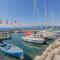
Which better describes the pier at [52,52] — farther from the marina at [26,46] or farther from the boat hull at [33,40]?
the boat hull at [33,40]

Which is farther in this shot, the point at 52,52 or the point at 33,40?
the point at 52,52

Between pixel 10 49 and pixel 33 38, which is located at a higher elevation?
pixel 33 38

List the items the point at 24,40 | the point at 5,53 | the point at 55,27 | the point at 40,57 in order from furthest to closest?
1. the point at 55,27
2. the point at 40,57
3. the point at 24,40
4. the point at 5,53

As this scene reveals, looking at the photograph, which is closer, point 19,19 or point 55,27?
point 19,19

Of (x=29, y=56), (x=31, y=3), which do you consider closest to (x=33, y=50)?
(x=29, y=56)

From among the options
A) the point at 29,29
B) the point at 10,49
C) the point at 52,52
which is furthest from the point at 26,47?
the point at 52,52

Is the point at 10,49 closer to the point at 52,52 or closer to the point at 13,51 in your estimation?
the point at 13,51

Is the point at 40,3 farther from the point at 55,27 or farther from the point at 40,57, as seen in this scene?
the point at 40,57

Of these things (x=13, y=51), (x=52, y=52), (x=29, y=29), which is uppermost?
(x=29, y=29)

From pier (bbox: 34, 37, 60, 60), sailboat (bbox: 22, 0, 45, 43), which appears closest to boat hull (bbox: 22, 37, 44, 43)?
sailboat (bbox: 22, 0, 45, 43)

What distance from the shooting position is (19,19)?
5.35 meters

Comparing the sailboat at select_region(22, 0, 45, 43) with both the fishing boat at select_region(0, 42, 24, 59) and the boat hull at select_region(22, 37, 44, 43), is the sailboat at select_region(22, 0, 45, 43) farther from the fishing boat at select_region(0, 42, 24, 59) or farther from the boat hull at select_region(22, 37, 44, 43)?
the fishing boat at select_region(0, 42, 24, 59)

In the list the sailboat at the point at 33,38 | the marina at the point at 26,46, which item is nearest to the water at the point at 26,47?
the marina at the point at 26,46

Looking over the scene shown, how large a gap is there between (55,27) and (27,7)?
1.31 meters
